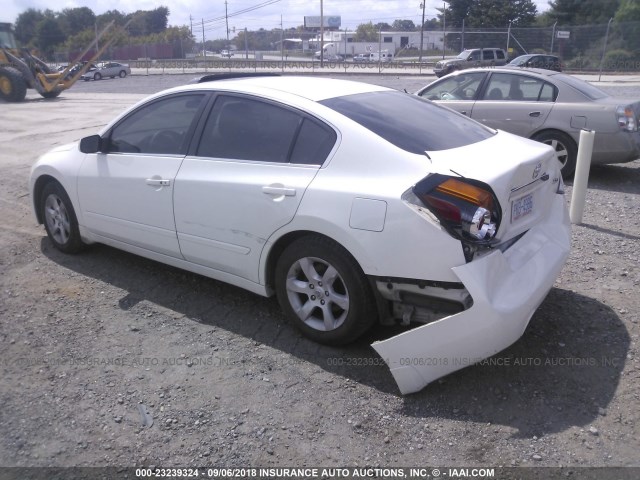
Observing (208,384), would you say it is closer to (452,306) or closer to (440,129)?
(452,306)

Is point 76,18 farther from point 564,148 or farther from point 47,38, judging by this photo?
point 564,148

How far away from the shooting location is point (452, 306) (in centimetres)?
318

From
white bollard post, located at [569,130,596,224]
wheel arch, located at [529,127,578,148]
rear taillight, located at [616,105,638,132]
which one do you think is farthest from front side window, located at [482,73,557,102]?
white bollard post, located at [569,130,596,224]

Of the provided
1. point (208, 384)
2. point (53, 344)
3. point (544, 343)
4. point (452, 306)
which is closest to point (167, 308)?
point (53, 344)

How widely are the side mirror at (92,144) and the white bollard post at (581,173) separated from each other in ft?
14.8

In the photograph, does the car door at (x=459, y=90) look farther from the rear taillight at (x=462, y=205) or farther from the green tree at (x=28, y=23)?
the green tree at (x=28, y=23)

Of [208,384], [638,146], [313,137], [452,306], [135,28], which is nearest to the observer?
[452,306]

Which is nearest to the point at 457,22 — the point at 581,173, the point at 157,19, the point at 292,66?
the point at 292,66

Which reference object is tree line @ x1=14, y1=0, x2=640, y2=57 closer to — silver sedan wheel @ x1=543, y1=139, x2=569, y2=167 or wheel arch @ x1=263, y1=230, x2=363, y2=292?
silver sedan wheel @ x1=543, y1=139, x2=569, y2=167

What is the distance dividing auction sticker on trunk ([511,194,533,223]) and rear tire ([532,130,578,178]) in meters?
4.92

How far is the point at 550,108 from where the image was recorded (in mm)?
8148

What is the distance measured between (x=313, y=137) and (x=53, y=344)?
2168 mm

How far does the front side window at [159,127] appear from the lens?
4406 millimetres

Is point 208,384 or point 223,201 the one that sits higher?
point 223,201
